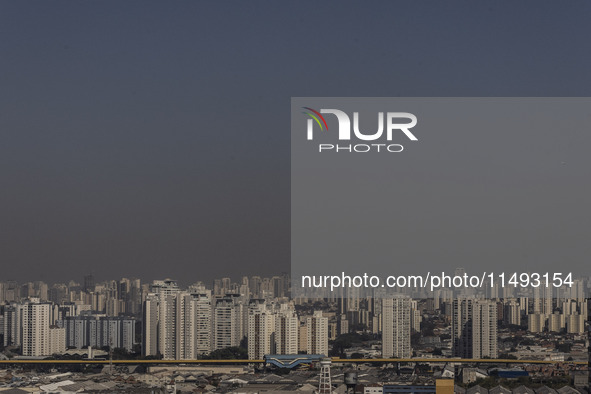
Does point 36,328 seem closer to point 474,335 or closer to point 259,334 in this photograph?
point 259,334

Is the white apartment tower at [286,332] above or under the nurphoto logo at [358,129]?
under

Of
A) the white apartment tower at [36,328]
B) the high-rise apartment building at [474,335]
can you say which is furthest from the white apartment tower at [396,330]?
the white apartment tower at [36,328]

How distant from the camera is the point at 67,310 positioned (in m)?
5.96

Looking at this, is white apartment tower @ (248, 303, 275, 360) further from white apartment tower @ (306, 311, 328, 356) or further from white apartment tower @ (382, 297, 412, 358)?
Answer: white apartment tower @ (382, 297, 412, 358)

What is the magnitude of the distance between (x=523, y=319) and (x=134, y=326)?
269 centimetres

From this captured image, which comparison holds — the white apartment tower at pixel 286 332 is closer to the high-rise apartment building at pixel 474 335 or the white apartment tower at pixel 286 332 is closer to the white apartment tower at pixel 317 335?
the white apartment tower at pixel 317 335

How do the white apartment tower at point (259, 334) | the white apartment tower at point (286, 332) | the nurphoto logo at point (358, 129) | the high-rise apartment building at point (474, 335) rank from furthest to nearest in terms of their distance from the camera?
the white apartment tower at point (259, 334), the white apartment tower at point (286, 332), the high-rise apartment building at point (474, 335), the nurphoto logo at point (358, 129)

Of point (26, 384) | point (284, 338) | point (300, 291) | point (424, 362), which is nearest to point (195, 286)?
point (284, 338)

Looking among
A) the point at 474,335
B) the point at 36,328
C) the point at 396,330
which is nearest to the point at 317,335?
the point at 396,330

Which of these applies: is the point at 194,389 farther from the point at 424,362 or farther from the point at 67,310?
the point at 67,310

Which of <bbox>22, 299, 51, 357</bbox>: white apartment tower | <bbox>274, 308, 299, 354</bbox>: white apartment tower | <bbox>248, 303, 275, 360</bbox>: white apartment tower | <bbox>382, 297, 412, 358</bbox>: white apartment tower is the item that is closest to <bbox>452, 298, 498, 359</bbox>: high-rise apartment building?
<bbox>382, 297, 412, 358</bbox>: white apartment tower

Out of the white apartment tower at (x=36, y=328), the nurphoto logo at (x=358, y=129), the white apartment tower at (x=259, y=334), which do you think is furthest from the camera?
the white apartment tower at (x=36, y=328)

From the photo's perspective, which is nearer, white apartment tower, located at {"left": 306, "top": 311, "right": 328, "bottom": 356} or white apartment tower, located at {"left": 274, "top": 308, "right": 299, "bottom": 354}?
white apartment tower, located at {"left": 306, "top": 311, "right": 328, "bottom": 356}

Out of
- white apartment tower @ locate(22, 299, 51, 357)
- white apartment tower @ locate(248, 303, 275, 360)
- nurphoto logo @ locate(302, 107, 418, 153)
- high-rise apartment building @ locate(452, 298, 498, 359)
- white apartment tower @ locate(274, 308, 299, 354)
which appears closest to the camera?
nurphoto logo @ locate(302, 107, 418, 153)
